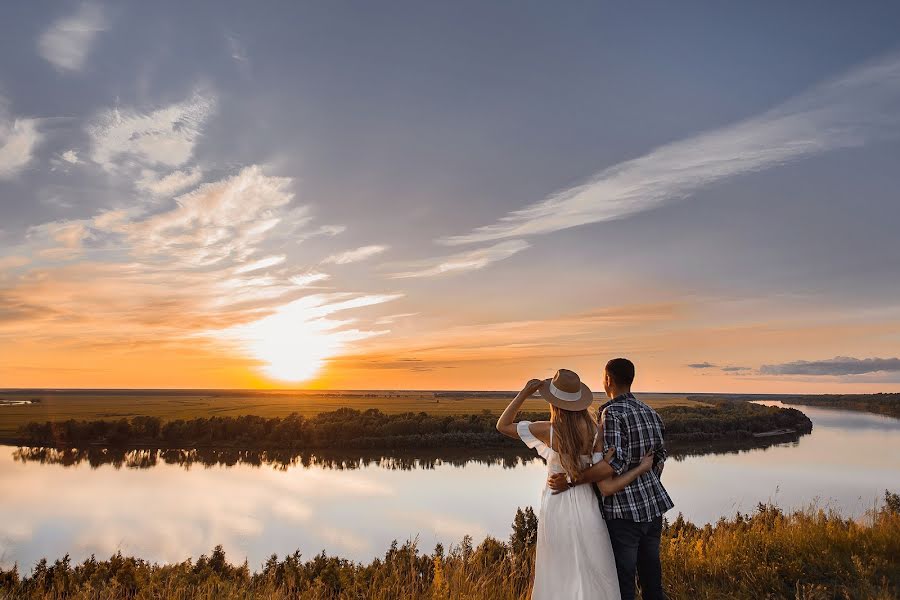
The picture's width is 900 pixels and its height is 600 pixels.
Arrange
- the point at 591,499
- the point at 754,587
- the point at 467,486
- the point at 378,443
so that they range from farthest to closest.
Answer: the point at 378,443 < the point at 467,486 < the point at 754,587 < the point at 591,499

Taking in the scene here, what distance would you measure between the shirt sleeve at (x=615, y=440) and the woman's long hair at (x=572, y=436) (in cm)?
11

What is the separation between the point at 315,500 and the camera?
75.0ft

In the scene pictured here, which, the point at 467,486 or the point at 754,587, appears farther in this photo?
the point at 467,486

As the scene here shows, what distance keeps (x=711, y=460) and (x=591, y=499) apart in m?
32.8

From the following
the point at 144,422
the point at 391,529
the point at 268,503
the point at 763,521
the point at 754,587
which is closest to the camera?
the point at 754,587

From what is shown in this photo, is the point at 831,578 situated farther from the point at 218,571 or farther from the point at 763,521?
the point at 218,571

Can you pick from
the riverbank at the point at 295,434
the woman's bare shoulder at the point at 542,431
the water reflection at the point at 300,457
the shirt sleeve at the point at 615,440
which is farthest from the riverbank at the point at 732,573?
the riverbank at the point at 295,434

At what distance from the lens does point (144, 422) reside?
140 feet

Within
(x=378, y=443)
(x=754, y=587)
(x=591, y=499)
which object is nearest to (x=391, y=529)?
(x=754, y=587)

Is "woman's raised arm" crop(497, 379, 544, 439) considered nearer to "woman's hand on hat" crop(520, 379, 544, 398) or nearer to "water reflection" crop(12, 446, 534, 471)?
"woman's hand on hat" crop(520, 379, 544, 398)

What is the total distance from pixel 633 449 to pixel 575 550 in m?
0.71

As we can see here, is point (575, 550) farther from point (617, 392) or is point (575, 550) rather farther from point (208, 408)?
point (208, 408)

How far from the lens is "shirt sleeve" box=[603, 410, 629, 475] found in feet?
11.3

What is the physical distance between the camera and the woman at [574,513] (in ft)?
11.5
